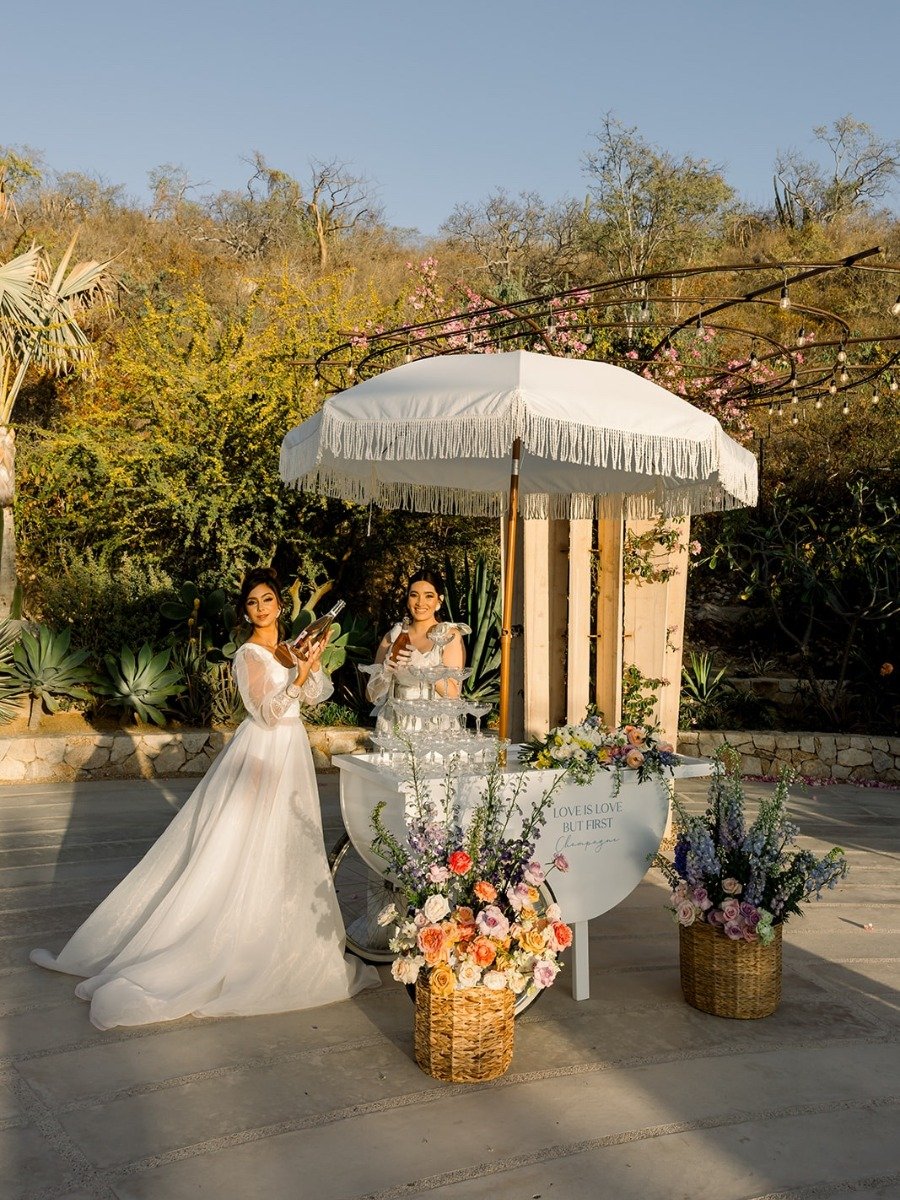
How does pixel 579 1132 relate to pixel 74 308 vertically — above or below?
below

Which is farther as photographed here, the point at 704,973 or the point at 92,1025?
the point at 704,973

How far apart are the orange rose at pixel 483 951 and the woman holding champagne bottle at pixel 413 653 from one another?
1.14 metres

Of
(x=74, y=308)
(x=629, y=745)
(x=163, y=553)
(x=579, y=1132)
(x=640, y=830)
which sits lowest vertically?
(x=579, y=1132)

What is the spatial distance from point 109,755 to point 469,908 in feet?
18.0

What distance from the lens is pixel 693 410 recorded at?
3.93 m

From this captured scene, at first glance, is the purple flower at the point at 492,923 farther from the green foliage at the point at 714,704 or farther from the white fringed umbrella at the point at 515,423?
the green foliage at the point at 714,704

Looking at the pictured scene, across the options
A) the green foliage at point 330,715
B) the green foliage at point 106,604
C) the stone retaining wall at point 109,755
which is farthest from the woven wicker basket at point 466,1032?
the green foliage at point 106,604

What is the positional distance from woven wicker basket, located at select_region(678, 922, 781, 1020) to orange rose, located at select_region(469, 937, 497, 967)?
1072mm

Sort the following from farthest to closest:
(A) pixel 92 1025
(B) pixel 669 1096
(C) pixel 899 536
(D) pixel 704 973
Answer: (C) pixel 899 536
(D) pixel 704 973
(A) pixel 92 1025
(B) pixel 669 1096

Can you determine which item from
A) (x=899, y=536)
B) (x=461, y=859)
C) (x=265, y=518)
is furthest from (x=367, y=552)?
(x=461, y=859)

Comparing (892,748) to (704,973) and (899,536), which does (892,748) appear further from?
(704,973)

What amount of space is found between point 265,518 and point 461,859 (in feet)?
23.5

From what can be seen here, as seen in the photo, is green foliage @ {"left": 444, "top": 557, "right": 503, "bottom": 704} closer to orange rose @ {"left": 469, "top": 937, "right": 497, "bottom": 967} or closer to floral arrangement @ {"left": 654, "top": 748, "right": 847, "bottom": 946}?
floral arrangement @ {"left": 654, "top": 748, "right": 847, "bottom": 946}

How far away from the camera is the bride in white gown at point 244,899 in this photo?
3.81 metres
